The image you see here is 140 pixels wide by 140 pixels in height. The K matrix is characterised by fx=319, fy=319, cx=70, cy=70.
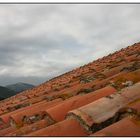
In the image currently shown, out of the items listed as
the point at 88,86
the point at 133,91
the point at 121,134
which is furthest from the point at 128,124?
the point at 88,86

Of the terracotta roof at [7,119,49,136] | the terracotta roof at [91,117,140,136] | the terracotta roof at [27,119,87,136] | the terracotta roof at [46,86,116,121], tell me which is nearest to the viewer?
the terracotta roof at [91,117,140,136]

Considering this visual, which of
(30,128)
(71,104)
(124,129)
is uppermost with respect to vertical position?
(71,104)

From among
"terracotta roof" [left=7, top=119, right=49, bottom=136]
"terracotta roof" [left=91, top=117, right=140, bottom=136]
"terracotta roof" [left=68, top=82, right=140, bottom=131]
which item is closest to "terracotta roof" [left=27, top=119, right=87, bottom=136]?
"terracotta roof" [left=68, top=82, right=140, bottom=131]

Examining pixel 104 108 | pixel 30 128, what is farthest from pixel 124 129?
pixel 30 128

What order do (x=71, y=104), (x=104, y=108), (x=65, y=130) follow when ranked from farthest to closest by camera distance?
(x=71, y=104), (x=104, y=108), (x=65, y=130)

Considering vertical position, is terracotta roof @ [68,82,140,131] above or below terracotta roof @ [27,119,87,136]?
above

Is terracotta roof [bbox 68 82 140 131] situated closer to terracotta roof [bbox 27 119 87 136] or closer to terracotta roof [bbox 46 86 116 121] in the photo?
terracotta roof [bbox 27 119 87 136]

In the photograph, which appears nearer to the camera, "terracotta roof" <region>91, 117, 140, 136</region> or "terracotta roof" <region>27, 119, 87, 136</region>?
"terracotta roof" <region>91, 117, 140, 136</region>

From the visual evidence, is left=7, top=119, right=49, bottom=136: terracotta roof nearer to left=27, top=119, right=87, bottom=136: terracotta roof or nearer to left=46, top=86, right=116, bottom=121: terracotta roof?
left=46, top=86, right=116, bottom=121: terracotta roof

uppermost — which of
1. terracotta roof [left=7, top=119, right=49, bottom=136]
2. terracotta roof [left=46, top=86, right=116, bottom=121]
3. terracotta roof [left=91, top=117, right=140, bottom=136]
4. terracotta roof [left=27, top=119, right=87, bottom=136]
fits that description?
terracotta roof [left=46, top=86, right=116, bottom=121]

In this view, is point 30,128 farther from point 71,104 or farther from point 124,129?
point 124,129

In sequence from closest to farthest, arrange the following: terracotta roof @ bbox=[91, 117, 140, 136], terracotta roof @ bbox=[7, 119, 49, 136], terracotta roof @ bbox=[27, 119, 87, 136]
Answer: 1. terracotta roof @ bbox=[91, 117, 140, 136]
2. terracotta roof @ bbox=[27, 119, 87, 136]
3. terracotta roof @ bbox=[7, 119, 49, 136]
